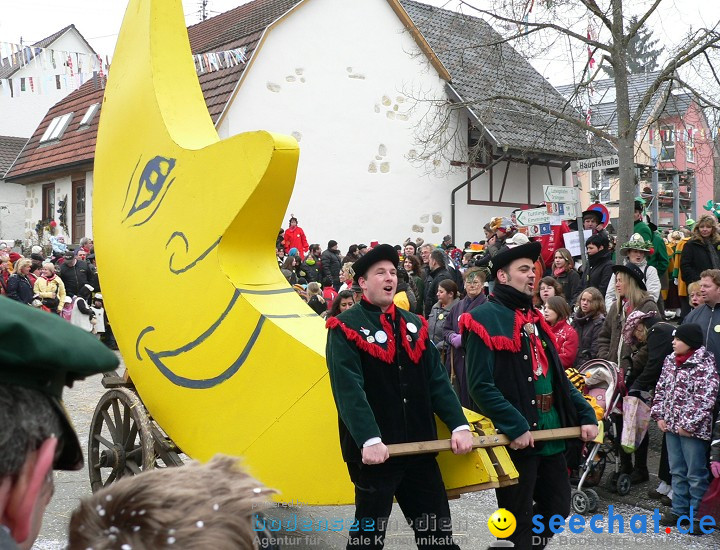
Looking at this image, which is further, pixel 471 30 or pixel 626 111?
Answer: pixel 471 30

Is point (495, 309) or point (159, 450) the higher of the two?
point (495, 309)

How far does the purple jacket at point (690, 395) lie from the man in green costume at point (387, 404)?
255 centimetres

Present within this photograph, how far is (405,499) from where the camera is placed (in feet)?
12.5

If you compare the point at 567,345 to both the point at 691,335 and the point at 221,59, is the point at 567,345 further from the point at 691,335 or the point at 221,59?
the point at 221,59

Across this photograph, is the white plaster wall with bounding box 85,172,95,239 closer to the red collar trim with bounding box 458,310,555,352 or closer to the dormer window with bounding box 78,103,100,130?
the dormer window with bounding box 78,103,100,130

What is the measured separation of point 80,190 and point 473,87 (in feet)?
33.6

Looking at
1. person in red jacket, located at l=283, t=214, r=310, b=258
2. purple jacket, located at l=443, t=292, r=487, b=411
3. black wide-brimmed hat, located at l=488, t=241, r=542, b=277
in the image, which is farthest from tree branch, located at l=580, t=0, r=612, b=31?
black wide-brimmed hat, located at l=488, t=241, r=542, b=277

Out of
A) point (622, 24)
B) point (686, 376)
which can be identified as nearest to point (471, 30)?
point (622, 24)

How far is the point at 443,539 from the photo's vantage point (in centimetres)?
371

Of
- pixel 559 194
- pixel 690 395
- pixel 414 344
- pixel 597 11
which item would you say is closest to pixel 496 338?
pixel 414 344

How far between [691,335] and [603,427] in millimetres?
954

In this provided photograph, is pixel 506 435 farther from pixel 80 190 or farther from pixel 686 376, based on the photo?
pixel 80 190

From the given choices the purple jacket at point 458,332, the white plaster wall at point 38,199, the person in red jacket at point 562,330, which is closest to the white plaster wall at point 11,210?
the white plaster wall at point 38,199

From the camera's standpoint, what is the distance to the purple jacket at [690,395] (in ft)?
18.3
